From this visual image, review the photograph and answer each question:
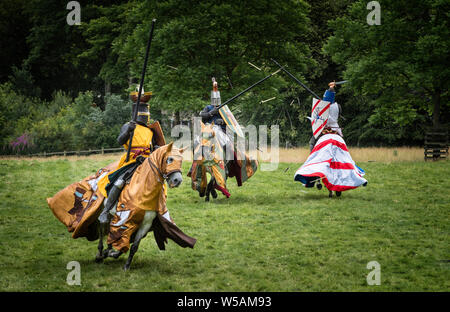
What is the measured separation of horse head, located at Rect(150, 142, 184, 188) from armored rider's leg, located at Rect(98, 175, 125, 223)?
898mm

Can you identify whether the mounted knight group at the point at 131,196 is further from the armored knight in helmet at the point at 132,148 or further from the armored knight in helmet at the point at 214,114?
the armored knight in helmet at the point at 214,114

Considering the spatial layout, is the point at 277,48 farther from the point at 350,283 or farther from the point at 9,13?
the point at 9,13

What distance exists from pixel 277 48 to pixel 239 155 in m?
12.9

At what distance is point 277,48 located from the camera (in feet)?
88.2

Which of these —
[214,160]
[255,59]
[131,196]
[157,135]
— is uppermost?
[255,59]

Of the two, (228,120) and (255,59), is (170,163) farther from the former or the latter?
(255,59)

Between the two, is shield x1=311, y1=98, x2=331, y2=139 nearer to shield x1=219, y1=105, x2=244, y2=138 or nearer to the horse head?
shield x1=219, y1=105, x2=244, y2=138

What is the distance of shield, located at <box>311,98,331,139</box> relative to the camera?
14219 millimetres

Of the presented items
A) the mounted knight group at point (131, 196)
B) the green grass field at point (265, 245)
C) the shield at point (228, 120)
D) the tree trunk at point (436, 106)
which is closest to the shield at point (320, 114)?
the green grass field at point (265, 245)

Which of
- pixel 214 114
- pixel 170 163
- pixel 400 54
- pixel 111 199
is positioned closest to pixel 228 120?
pixel 214 114

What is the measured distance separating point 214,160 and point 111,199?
6.57 meters

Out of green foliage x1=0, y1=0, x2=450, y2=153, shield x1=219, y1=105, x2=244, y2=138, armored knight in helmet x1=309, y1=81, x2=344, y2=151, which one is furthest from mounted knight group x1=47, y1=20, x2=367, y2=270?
green foliage x1=0, y1=0, x2=450, y2=153

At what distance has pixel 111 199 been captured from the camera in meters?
8.23

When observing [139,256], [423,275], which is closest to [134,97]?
[139,256]
